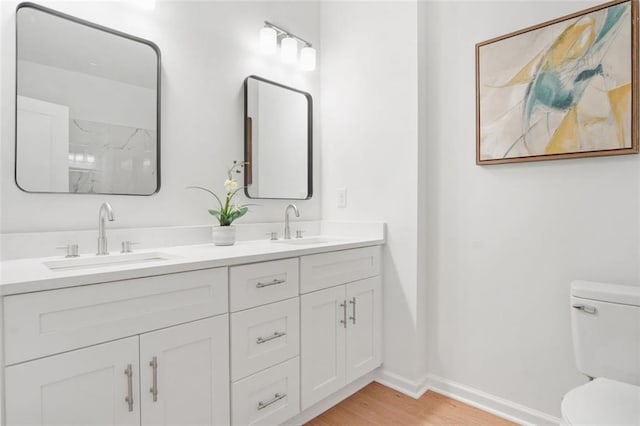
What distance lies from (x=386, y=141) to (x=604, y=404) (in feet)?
4.99

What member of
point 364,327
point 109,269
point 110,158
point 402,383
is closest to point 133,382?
point 109,269

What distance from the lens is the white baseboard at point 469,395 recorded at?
1.70 meters

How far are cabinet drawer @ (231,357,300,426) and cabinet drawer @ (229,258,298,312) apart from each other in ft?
0.97

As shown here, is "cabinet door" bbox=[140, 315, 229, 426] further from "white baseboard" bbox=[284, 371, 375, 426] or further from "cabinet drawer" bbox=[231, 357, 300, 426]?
"white baseboard" bbox=[284, 371, 375, 426]

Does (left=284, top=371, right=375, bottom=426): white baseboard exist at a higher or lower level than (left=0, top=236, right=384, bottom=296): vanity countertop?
lower

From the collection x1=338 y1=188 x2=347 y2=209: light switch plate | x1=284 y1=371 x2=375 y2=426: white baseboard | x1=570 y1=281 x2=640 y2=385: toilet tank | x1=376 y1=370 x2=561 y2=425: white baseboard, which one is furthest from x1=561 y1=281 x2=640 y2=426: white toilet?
x1=338 y1=188 x2=347 y2=209: light switch plate

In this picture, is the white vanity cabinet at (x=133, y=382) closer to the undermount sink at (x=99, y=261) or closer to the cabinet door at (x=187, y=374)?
the cabinet door at (x=187, y=374)

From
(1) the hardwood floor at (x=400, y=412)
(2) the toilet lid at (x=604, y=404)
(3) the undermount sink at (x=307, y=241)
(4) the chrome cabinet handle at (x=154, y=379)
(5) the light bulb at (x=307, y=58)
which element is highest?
(5) the light bulb at (x=307, y=58)

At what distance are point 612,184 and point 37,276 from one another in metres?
2.11

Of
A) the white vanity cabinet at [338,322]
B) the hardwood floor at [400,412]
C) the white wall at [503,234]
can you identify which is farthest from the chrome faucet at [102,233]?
the white wall at [503,234]

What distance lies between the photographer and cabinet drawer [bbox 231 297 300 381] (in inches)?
53.4

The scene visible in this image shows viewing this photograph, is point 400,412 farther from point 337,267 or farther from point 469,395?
point 337,267

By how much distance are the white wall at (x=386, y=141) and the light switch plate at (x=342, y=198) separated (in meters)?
0.03

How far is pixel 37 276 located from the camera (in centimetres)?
98
